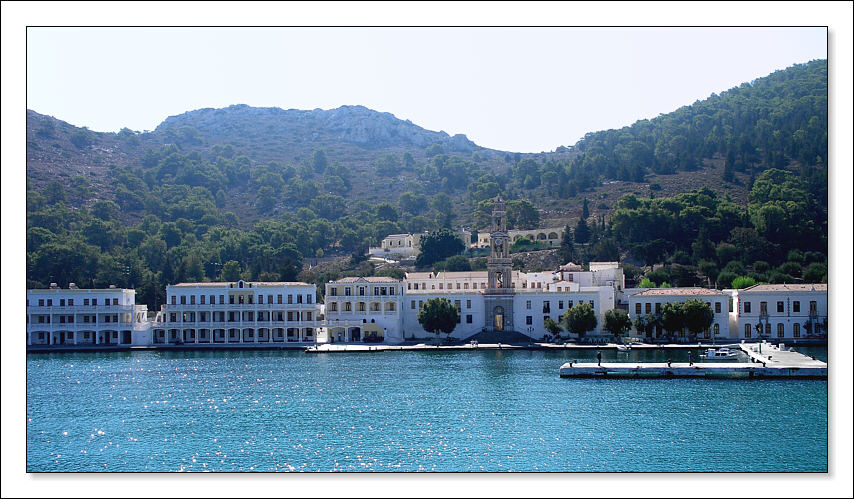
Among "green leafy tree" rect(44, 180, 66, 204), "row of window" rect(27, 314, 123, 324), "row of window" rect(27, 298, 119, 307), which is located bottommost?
"row of window" rect(27, 314, 123, 324)

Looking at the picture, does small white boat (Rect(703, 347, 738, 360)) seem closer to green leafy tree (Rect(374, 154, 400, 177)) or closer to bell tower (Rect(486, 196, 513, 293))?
bell tower (Rect(486, 196, 513, 293))

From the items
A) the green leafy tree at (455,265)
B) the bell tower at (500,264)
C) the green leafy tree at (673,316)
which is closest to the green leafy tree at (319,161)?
the green leafy tree at (455,265)

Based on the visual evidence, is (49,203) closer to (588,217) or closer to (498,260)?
(588,217)

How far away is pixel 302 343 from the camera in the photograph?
6141 cm

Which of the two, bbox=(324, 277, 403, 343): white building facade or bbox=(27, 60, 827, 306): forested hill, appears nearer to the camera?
bbox=(324, 277, 403, 343): white building facade

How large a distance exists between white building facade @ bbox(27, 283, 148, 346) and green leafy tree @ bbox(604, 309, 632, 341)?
27.6 metres

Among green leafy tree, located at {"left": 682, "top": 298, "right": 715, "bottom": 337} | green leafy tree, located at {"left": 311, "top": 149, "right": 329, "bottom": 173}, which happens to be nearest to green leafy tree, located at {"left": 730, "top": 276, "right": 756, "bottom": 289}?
green leafy tree, located at {"left": 682, "top": 298, "right": 715, "bottom": 337}

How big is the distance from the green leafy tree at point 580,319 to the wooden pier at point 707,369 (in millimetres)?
13578

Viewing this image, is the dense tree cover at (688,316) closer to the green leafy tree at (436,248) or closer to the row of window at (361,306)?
the row of window at (361,306)

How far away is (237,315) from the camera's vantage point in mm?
62344

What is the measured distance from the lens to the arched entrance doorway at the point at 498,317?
6444 cm

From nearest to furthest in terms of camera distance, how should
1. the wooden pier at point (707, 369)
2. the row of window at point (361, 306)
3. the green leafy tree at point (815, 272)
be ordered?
the wooden pier at point (707, 369)
the row of window at point (361, 306)
the green leafy tree at point (815, 272)

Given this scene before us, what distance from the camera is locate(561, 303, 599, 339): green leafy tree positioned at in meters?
59.8

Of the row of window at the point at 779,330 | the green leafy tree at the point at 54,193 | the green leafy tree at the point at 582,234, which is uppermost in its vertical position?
→ the green leafy tree at the point at 54,193
